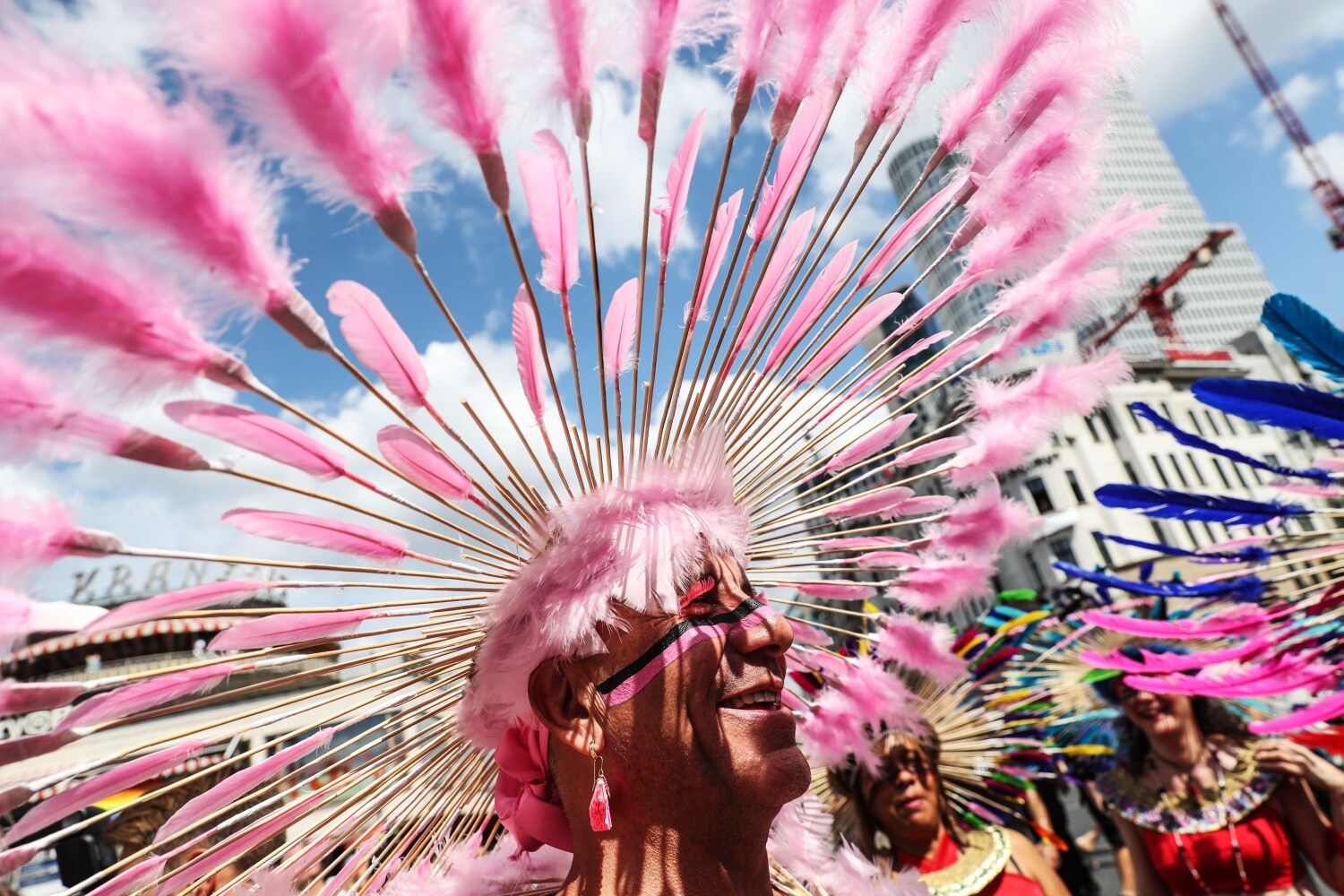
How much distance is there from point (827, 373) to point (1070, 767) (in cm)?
462

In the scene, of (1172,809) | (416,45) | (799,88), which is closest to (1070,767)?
(1172,809)

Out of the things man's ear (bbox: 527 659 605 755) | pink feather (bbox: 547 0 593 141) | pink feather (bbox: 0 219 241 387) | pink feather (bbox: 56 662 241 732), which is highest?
pink feather (bbox: 547 0 593 141)

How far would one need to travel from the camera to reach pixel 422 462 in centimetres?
176

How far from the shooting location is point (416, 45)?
1.26 meters

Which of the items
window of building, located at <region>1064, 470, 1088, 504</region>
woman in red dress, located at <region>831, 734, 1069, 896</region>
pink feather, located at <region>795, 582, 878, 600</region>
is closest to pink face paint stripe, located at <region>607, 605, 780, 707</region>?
pink feather, located at <region>795, 582, 878, 600</region>

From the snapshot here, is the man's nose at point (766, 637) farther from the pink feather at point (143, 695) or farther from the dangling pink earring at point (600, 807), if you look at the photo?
the pink feather at point (143, 695)

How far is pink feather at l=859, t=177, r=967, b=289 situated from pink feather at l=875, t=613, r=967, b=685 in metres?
1.25

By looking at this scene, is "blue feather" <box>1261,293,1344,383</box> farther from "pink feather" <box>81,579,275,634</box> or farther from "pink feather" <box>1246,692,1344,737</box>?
"pink feather" <box>81,579,275,634</box>

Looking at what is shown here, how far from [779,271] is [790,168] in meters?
0.32

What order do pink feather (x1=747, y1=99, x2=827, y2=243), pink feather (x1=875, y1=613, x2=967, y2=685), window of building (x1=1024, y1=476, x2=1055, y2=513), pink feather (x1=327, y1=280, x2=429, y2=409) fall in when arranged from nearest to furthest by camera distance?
pink feather (x1=327, y1=280, x2=429, y2=409) → pink feather (x1=747, y1=99, x2=827, y2=243) → pink feather (x1=875, y1=613, x2=967, y2=685) → window of building (x1=1024, y1=476, x2=1055, y2=513)

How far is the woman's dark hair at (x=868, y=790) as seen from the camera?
4.08m

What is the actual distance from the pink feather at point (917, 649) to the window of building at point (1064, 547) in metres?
30.6

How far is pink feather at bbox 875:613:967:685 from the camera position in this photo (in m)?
2.80

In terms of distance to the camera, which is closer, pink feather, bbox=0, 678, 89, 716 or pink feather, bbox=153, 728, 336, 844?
pink feather, bbox=0, 678, 89, 716
